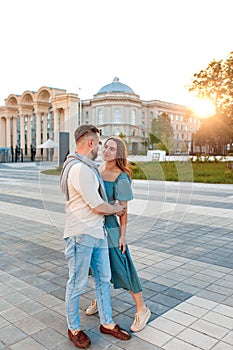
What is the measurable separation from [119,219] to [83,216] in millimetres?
459

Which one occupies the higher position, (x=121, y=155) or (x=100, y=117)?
(x=100, y=117)

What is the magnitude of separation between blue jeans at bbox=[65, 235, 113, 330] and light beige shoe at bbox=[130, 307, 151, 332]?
28cm

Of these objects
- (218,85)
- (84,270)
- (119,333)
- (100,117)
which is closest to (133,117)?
(100,117)

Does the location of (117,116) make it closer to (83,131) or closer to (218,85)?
(83,131)

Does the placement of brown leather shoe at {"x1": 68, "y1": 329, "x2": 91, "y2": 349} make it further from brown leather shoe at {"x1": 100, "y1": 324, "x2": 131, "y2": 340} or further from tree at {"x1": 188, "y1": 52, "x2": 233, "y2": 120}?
tree at {"x1": 188, "y1": 52, "x2": 233, "y2": 120}

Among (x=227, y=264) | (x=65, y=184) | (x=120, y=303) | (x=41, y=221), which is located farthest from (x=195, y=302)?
(x=41, y=221)

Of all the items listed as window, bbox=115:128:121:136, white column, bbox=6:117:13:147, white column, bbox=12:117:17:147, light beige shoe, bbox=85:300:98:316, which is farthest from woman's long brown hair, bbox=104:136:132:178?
white column, bbox=12:117:17:147

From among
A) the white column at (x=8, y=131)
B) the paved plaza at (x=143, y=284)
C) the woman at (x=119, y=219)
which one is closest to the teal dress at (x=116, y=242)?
the woman at (x=119, y=219)

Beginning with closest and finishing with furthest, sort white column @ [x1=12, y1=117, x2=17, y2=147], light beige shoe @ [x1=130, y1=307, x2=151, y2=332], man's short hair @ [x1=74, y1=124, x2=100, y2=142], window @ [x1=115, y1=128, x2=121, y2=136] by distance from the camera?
man's short hair @ [x1=74, y1=124, x2=100, y2=142] < light beige shoe @ [x1=130, y1=307, x2=151, y2=332] < window @ [x1=115, y1=128, x2=121, y2=136] < white column @ [x1=12, y1=117, x2=17, y2=147]

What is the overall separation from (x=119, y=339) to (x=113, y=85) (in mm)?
4785

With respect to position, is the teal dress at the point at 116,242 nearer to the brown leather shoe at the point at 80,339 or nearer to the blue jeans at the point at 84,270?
the blue jeans at the point at 84,270

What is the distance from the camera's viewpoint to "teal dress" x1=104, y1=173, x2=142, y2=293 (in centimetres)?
307

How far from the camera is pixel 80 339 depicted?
301 centimetres

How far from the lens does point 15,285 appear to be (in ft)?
14.5
